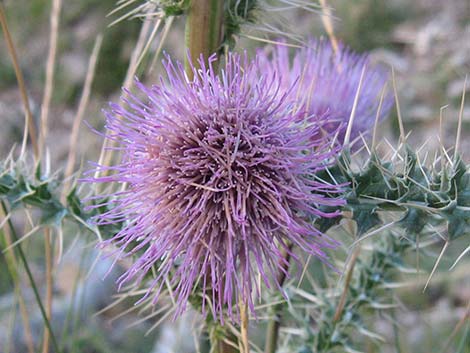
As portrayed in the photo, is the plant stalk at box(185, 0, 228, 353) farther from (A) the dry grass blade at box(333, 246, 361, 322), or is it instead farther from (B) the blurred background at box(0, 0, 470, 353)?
(B) the blurred background at box(0, 0, 470, 353)

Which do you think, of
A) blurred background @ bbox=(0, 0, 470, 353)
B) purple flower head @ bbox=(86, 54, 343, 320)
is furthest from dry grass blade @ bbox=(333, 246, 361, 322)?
blurred background @ bbox=(0, 0, 470, 353)

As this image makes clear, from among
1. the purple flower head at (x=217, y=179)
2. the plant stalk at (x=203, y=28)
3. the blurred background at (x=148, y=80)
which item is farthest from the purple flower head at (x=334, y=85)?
the blurred background at (x=148, y=80)

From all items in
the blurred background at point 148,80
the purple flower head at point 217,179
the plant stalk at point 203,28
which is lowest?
the blurred background at point 148,80

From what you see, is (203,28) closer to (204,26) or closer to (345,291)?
(204,26)

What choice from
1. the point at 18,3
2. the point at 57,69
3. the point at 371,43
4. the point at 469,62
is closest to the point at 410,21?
the point at 371,43

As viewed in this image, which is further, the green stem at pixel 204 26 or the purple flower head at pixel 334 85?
the purple flower head at pixel 334 85

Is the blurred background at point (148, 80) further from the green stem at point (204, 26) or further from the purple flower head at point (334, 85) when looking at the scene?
the green stem at point (204, 26)
